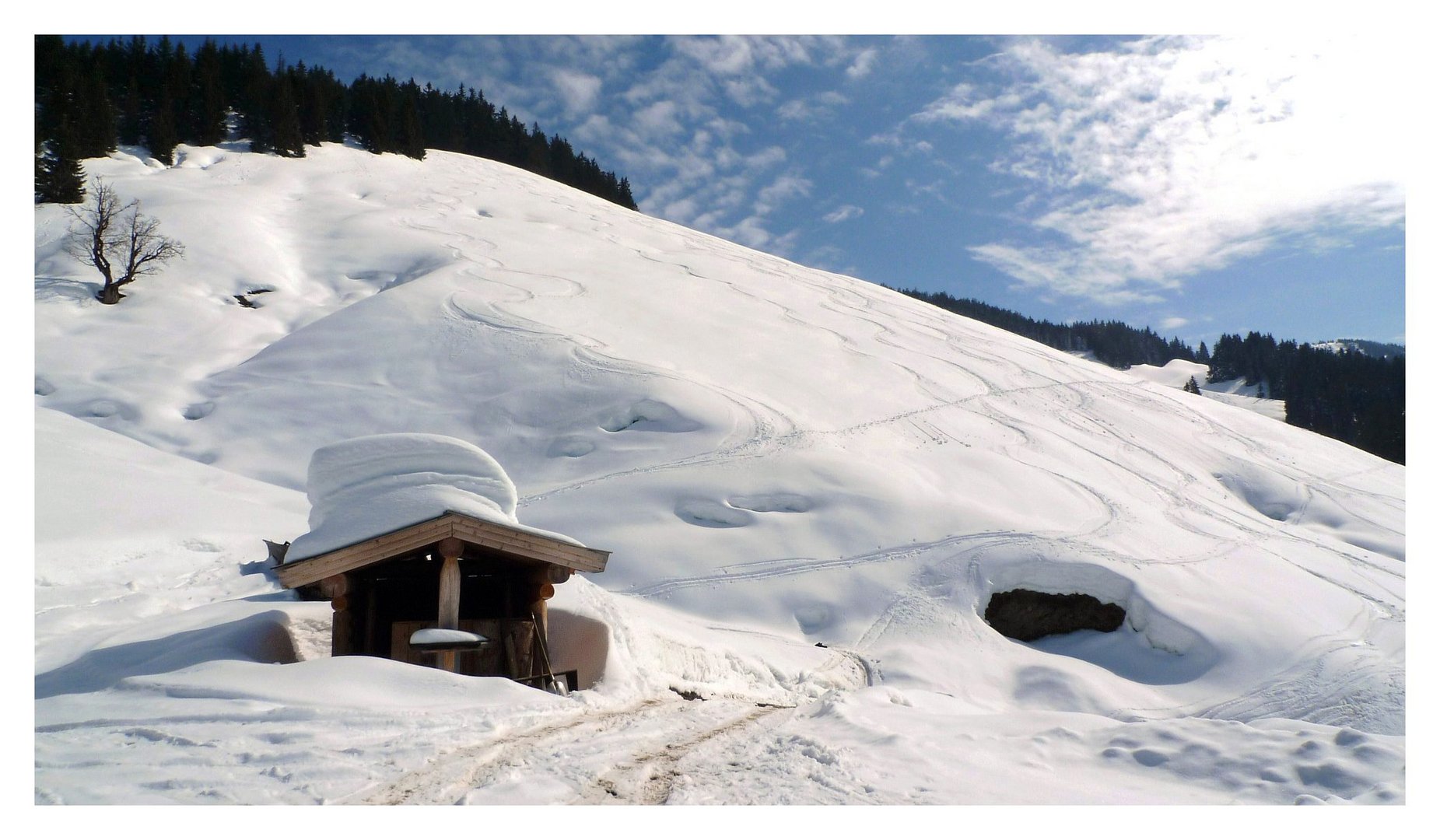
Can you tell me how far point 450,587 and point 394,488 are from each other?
114cm

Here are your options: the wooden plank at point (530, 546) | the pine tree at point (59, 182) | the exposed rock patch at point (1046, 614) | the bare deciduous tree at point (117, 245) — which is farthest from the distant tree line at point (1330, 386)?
the pine tree at point (59, 182)

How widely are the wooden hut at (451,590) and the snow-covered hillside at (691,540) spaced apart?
0.66 metres

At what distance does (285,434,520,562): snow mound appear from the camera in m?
8.15

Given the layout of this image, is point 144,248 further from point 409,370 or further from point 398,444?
point 398,444

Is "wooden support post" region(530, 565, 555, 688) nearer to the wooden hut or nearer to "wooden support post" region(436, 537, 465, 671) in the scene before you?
the wooden hut

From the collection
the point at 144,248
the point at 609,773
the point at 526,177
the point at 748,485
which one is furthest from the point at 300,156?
the point at 609,773

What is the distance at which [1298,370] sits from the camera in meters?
84.7

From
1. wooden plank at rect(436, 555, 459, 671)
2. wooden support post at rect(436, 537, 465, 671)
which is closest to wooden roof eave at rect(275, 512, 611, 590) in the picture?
wooden support post at rect(436, 537, 465, 671)

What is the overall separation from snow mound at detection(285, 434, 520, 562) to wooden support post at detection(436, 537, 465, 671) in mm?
384

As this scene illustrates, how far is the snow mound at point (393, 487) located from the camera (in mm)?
8148

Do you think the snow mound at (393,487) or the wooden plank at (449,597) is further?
the wooden plank at (449,597)

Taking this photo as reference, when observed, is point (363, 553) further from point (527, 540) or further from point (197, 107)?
point (197, 107)

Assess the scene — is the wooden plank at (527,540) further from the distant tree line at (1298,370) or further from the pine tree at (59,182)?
the distant tree line at (1298,370)

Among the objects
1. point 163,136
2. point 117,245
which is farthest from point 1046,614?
point 163,136
